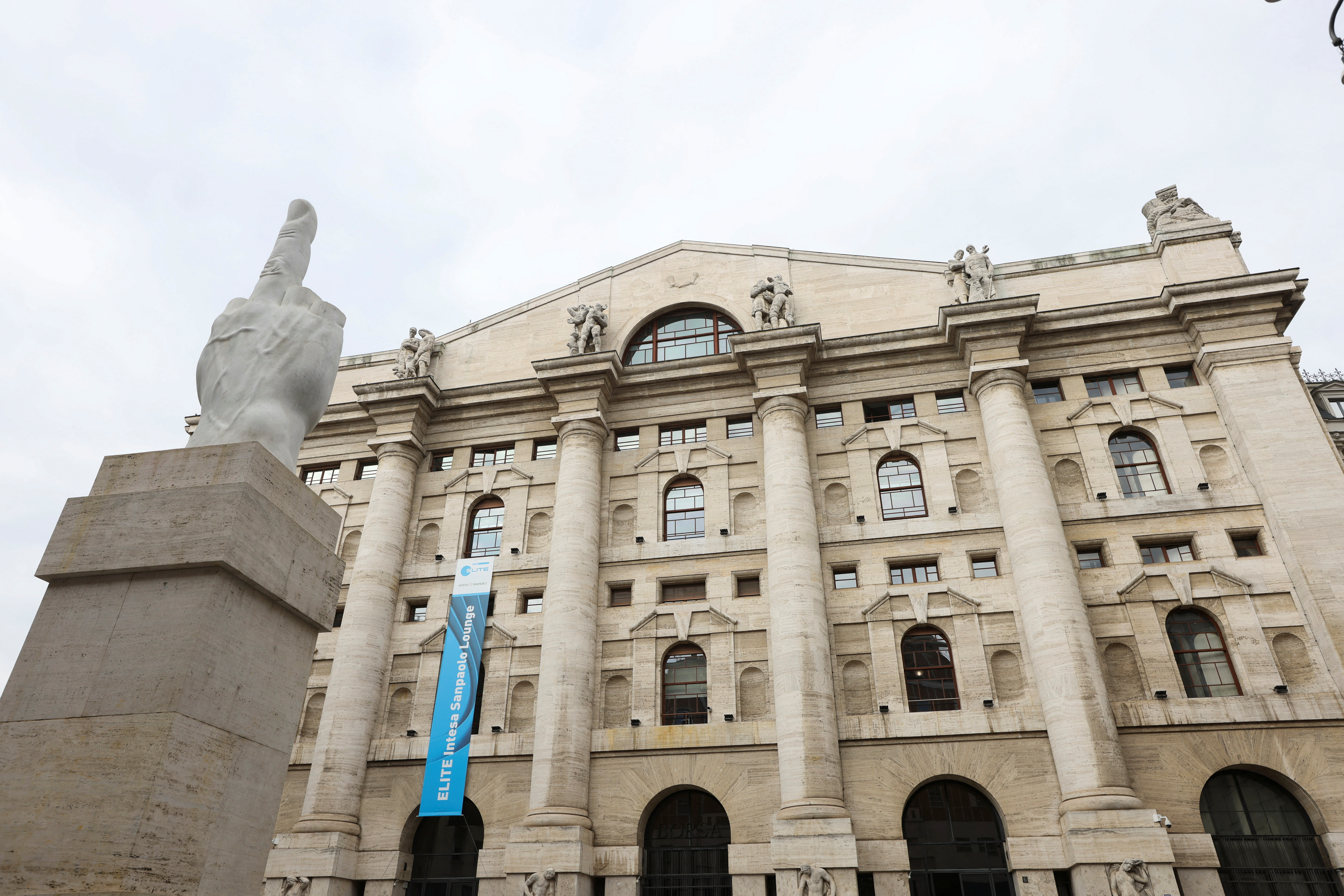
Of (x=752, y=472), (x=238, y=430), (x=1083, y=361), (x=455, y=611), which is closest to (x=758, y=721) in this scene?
(x=752, y=472)

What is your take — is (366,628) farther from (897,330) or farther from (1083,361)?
(1083,361)

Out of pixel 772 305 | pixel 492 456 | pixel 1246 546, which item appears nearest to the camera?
pixel 1246 546

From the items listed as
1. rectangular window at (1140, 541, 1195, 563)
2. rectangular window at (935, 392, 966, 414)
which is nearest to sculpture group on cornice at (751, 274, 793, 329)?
rectangular window at (935, 392, 966, 414)

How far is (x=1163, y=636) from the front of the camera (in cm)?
2334

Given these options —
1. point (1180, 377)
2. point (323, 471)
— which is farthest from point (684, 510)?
point (1180, 377)

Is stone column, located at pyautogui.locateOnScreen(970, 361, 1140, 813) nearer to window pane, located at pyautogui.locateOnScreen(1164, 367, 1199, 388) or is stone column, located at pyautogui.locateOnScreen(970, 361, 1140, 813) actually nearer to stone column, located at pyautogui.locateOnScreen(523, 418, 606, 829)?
window pane, located at pyautogui.locateOnScreen(1164, 367, 1199, 388)

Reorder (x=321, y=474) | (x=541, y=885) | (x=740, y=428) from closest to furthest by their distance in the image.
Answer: (x=541, y=885)
(x=740, y=428)
(x=321, y=474)

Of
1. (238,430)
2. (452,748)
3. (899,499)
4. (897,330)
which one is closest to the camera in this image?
(238,430)

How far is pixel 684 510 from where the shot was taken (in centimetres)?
2894

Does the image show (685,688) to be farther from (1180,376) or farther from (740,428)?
(1180,376)

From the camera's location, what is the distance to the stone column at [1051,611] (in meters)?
21.0

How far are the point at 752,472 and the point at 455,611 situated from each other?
10729 mm

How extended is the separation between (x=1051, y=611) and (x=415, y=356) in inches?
953

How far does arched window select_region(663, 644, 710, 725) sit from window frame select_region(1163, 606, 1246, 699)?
12.8 metres
